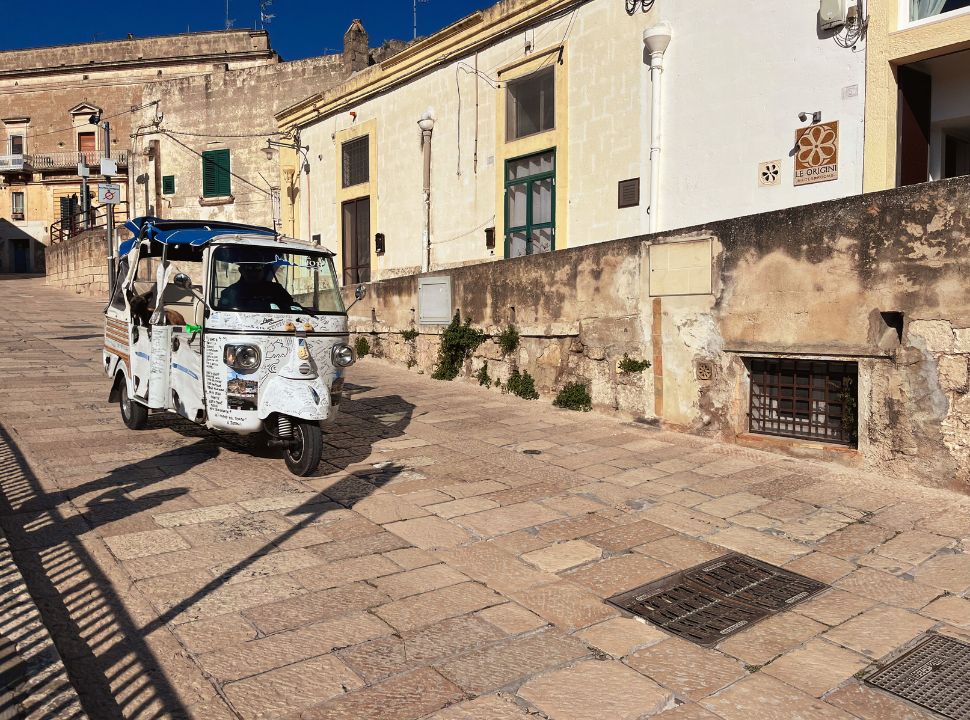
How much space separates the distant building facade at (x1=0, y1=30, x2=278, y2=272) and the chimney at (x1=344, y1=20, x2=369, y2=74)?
824 inches

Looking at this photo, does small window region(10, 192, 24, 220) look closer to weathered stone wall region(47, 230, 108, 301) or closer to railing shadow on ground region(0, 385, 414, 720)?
weathered stone wall region(47, 230, 108, 301)

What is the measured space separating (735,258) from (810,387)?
4.81ft

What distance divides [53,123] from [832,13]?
144ft

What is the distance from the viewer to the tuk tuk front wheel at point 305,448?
6266 millimetres

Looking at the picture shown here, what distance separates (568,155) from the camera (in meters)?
12.9

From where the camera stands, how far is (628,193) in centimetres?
1180

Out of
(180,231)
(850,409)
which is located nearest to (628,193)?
(850,409)

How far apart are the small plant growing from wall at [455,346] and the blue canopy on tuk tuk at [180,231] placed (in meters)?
4.13

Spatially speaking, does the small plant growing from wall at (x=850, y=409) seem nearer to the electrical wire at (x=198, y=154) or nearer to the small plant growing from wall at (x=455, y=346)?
the small plant growing from wall at (x=455, y=346)

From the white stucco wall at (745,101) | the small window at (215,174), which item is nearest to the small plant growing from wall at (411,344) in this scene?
the white stucco wall at (745,101)

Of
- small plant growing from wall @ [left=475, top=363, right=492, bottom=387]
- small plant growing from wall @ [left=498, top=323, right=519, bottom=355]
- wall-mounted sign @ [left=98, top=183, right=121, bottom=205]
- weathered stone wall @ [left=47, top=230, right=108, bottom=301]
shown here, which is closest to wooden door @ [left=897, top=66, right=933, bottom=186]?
small plant growing from wall @ [left=498, top=323, right=519, bottom=355]

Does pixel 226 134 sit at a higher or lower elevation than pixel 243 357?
higher

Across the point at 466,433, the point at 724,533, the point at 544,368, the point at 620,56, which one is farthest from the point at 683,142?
the point at 724,533

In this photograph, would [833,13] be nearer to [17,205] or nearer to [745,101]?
[745,101]
